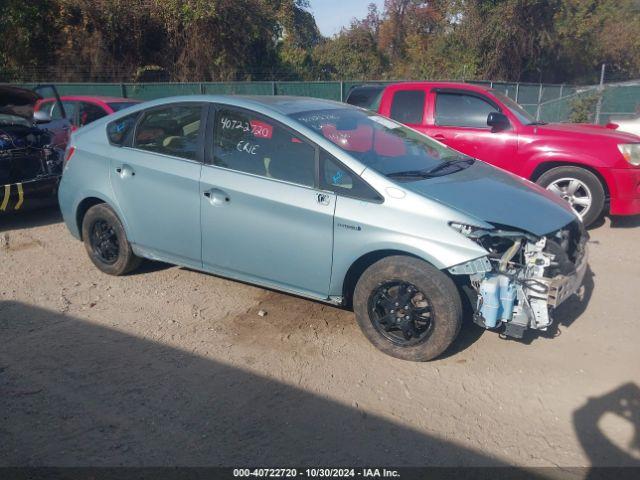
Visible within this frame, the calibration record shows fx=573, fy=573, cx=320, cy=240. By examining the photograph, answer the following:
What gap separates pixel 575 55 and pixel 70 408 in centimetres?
3807

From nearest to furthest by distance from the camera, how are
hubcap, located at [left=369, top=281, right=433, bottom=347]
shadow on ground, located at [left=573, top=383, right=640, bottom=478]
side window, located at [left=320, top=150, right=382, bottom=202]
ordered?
shadow on ground, located at [left=573, top=383, right=640, bottom=478], hubcap, located at [left=369, top=281, right=433, bottom=347], side window, located at [left=320, top=150, right=382, bottom=202]

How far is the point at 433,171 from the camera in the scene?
173 inches

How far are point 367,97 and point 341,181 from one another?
Result: 4.68 m

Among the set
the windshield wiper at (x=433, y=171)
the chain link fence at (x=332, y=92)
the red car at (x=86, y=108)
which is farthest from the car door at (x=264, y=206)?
the chain link fence at (x=332, y=92)

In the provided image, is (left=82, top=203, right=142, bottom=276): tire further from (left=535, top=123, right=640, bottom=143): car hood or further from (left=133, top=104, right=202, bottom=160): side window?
(left=535, top=123, right=640, bottom=143): car hood

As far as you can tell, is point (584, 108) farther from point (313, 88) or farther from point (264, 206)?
point (264, 206)

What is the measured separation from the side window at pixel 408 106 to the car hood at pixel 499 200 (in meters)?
3.21

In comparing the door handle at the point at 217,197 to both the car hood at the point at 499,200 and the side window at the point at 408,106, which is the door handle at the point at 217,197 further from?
the side window at the point at 408,106

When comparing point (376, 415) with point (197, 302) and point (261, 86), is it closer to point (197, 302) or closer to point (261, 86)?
point (197, 302)

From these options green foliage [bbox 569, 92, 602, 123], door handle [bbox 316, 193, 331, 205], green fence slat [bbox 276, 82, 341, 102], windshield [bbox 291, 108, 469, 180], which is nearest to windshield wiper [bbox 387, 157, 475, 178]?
windshield [bbox 291, 108, 469, 180]

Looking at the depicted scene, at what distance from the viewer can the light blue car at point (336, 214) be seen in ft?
12.1

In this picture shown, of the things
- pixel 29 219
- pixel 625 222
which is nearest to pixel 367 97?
pixel 625 222

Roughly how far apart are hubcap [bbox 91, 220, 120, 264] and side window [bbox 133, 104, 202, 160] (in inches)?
33.4

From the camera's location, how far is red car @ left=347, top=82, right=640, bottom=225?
21.7 ft
